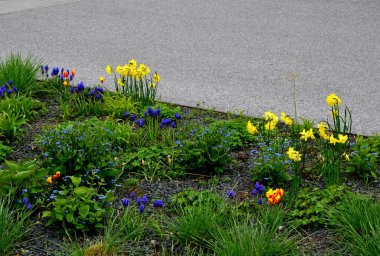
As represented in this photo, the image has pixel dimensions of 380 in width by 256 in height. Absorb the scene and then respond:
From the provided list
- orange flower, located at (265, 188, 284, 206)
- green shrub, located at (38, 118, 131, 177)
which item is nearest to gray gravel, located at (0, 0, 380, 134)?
green shrub, located at (38, 118, 131, 177)

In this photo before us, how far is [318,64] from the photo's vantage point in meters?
7.61

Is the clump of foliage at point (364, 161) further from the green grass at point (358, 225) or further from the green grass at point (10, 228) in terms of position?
the green grass at point (10, 228)

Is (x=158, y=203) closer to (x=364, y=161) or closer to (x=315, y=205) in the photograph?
(x=315, y=205)

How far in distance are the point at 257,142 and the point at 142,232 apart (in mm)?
1598

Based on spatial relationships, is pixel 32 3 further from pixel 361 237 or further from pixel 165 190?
pixel 361 237

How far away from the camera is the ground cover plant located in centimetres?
382

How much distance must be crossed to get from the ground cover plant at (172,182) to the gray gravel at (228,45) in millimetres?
866

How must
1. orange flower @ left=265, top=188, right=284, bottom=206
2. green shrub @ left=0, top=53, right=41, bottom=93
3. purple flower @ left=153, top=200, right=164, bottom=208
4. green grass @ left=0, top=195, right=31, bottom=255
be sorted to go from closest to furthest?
green grass @ left=0, top=195, right=31, bottom=255 → orange flower @ left=265, top=188, right=284, bottom=206 → purple flower @ left=153, top=200, right=164, bottom=208 → green shrub @ left=0, top=53, right=41, bottom=93

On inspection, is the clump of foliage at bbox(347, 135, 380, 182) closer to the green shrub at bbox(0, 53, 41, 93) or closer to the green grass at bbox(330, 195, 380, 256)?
the green grass at bbox(330, 195, 380, 256)

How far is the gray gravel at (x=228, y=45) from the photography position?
6605 mm

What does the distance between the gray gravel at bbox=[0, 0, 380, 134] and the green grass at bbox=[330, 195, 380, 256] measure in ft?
6.04

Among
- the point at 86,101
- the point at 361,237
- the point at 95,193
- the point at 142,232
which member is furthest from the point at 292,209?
the point at 86,101

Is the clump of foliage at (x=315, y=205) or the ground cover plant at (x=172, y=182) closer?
the ground cover plant at (x=172, y=182)

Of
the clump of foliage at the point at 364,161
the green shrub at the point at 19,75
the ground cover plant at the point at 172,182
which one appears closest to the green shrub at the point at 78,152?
the ground cover plant at the point at 172,182
